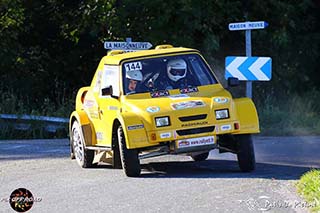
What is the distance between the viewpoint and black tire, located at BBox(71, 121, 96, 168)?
14125 mm

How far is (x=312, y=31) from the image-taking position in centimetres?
2641

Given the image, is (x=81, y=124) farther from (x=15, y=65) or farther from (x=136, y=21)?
(x=15, y=65)

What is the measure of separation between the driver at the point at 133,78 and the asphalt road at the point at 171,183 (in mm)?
1230

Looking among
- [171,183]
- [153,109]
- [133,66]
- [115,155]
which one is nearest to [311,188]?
[171,183]

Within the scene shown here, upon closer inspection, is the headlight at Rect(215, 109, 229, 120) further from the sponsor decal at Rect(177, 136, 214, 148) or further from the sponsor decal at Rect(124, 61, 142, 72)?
the sponsor decal at Rect(124, 61, 142, 72)

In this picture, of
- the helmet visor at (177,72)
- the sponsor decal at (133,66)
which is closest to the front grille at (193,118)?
the helmet visor at (177,72)

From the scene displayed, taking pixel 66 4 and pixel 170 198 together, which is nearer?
pixel 170 198

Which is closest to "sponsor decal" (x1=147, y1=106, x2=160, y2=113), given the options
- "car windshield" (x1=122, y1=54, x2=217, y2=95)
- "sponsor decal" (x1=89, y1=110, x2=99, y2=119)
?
"car windshield" (x1=122, y1=54, x2=217, y2=95)

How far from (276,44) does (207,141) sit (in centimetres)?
1329

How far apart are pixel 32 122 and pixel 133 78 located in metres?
8.81

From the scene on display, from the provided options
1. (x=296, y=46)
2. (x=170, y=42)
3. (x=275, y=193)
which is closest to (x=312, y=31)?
(x=296, y=46)

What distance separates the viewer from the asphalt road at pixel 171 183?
10.2m

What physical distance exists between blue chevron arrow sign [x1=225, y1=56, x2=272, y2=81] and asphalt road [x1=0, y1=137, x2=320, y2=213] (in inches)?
89.6

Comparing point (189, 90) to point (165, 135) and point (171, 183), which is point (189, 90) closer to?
point (165, 135)
